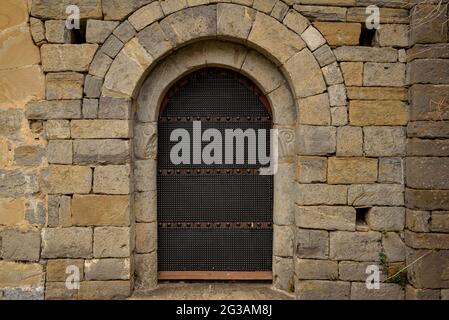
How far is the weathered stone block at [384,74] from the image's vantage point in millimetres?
3553

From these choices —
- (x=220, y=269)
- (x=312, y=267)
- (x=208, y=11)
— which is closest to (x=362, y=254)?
(x=312, y=267)

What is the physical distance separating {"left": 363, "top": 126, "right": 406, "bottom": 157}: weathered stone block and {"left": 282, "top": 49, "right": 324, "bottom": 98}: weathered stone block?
0.61 meters

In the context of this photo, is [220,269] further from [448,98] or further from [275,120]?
[448,98]

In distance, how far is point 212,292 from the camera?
12.3 ft

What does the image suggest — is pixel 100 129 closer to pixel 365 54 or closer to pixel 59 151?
pixel 59 151

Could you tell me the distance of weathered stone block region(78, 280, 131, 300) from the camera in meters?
3.56

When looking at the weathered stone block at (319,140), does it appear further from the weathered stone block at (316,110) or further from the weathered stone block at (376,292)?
A: the weathered stone block at (376,292)

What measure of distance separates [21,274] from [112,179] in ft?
4.09

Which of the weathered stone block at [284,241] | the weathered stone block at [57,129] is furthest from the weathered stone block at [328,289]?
the weathered stone block at [57,129]

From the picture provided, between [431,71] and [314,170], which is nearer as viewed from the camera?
[431,71]

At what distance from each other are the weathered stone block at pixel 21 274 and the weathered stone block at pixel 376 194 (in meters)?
3.02

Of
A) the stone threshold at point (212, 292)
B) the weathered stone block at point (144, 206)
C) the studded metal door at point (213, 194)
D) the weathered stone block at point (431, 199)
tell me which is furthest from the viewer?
the studded metal door at point (213, 194)

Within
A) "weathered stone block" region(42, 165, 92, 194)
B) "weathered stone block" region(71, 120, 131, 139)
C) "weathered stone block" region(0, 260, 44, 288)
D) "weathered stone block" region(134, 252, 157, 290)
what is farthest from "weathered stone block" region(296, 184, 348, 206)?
"weathered stone block" region(0, 260, 44, 288)

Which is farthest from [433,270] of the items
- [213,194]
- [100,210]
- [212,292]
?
[100,210]
